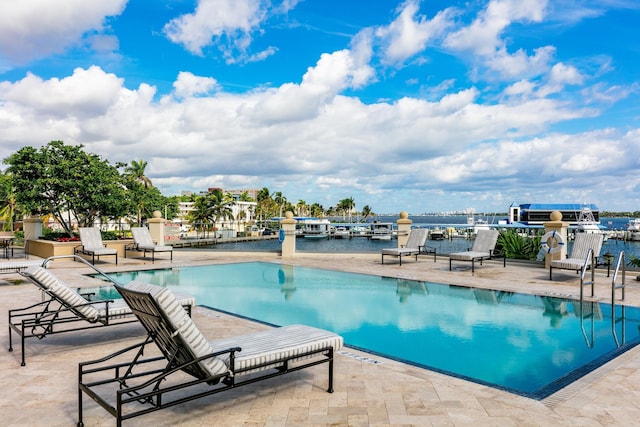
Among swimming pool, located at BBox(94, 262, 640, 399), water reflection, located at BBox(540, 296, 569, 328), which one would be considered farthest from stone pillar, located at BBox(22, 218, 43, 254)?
water reflection, located at BBox(540, 296, 569, 328)

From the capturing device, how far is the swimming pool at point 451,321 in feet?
16.7

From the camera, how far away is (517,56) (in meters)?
17.2

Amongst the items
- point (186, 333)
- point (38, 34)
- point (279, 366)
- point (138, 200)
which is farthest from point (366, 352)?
point (138, 200)

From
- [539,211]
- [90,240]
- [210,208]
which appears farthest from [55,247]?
[539,211]

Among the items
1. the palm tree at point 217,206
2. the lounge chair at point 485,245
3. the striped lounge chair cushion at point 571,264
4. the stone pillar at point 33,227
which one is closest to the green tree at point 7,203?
the stone pillar at point 33,227

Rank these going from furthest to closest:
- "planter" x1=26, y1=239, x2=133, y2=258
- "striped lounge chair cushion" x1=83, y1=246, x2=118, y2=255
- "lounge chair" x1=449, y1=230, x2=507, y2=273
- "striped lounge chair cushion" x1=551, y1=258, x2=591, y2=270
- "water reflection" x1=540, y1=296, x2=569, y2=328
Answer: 1. "planter" x1=26, y1=239, x2=133, y2=258
2. "striped lounge chair cushion" x1=83, y1=246, x2=118, y2=255
3. "lounge chair" x1=449, y1=230, x2=507, y2=273
4. "striped lounge chair cushion" x1=551, y1=258, x2=591, y2=270
5. "water reflection" x1=540, y1=296, x2=569, y2=328

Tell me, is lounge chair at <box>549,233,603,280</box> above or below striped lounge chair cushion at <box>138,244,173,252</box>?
above

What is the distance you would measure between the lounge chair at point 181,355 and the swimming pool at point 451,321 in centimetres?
178

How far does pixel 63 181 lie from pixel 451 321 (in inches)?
599

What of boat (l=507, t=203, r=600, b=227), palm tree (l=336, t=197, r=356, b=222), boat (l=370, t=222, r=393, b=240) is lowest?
boat (l=370, t=222, r=393, b=240)

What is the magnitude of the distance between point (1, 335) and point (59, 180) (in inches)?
488

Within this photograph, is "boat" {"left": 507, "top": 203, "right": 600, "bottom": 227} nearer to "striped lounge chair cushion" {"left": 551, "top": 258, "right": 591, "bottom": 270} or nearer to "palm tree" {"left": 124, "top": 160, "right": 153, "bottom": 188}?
"palm tree" {"left": 124, "top": 160, "right": 153, "bottom": 188}

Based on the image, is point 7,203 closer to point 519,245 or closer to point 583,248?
point 519,245

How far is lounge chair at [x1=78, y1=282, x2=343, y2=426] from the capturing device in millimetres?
3035
